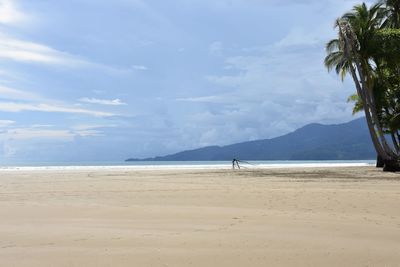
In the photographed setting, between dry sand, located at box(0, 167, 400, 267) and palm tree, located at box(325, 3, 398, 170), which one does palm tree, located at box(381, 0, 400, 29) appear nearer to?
palm tree, located at box(325, 3, 398, 170)

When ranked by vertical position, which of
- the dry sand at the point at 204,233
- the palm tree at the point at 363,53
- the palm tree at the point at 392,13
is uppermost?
the palm tree at the point at 392,13

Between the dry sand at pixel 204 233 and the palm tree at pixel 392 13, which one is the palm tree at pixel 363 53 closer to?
the palm tree at pixel 392 13

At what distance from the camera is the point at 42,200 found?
12852 millimetres

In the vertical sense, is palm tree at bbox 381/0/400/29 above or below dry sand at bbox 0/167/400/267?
above

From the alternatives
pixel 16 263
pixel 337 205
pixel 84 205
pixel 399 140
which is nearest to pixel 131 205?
pixel 84 205

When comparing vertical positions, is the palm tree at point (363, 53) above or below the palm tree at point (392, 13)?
below

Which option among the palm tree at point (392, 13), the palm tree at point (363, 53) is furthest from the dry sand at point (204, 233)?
the palm tree at point (392, 13)

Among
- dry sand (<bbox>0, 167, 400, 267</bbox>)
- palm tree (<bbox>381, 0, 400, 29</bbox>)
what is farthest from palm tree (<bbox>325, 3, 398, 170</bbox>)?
dry sand (<bbox>0, 167, 400, 267</bbox>)

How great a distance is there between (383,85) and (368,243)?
33673 mm

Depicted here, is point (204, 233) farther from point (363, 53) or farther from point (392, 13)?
point (392, 13)

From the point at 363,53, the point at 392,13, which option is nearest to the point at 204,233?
the point at 363,53

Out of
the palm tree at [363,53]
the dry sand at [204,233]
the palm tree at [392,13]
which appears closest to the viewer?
the dry sand at [204,233]

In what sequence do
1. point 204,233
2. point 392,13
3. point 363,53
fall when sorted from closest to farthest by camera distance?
point 204,233 → point 363,53 → point 392,13

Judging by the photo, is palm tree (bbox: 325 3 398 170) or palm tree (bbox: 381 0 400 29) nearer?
palm tree (bbox: 325 3 398 170)
